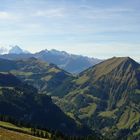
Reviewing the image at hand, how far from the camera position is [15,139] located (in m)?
105

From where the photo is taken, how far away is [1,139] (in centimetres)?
9544

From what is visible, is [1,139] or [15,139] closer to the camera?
[1,139]

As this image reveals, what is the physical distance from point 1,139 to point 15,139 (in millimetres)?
10295
